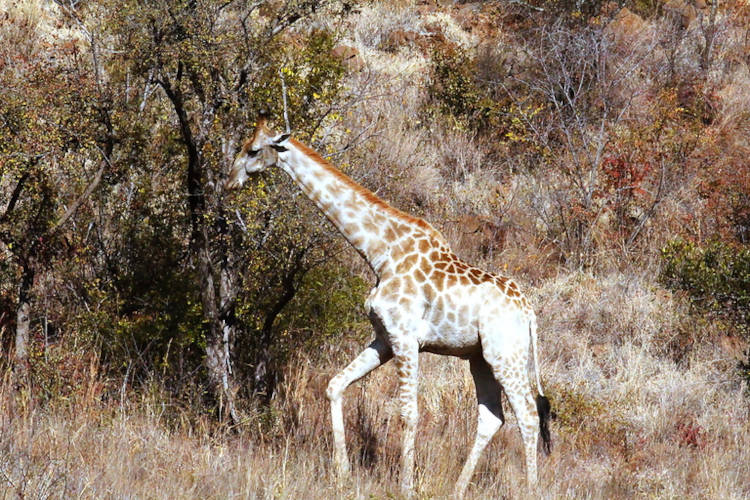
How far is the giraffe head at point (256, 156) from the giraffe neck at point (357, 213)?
120 mm

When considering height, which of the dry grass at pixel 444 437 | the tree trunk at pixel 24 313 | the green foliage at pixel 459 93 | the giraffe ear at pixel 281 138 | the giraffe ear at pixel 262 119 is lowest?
the dry grass at pixel 444 437

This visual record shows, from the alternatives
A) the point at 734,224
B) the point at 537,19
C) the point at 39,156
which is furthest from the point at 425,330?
the point at 537,19

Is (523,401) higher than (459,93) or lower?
lower

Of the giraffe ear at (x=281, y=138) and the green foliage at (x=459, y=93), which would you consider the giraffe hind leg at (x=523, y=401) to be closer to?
the giraffe ear at (x=281, y=138)

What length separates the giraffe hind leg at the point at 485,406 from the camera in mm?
6992

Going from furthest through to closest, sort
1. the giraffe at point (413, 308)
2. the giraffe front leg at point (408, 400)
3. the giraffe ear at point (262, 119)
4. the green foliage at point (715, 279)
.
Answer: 1. the green foliage at point (715, 279)
2. the giraffe ear at point (262, 119)
3. the giraffe at point (413, 308)
4. the giraffe front leg at point (408, 400)

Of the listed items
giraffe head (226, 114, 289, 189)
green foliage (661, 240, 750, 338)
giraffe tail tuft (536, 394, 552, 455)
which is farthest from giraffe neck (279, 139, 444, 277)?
green foliage (661, 240, 750, 338)

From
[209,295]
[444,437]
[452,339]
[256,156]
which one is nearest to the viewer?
[452,339]

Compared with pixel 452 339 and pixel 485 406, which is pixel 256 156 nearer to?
pixel 452 339

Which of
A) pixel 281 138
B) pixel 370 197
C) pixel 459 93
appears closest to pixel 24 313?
pixel 281 138

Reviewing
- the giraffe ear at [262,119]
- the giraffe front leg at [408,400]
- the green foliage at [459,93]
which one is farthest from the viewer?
the green foliage at [459,93]

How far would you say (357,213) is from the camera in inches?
278

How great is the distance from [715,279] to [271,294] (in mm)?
4576

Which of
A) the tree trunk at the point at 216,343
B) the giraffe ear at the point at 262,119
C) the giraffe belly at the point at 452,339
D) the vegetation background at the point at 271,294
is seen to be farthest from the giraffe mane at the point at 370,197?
the tree trunk at the point at 216,343
